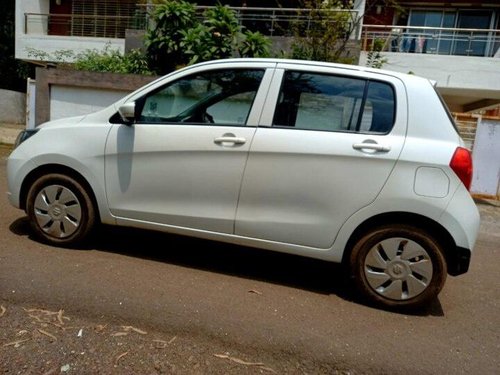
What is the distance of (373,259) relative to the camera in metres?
3.15

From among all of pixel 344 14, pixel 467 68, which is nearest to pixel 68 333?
pixel 344 14

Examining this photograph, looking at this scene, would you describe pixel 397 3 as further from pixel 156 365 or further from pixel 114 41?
pixel 156 365

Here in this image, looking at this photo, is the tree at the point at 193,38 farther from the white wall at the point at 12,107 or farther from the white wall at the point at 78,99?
the white wall at the point at 12,107

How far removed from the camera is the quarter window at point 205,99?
3.40 meters

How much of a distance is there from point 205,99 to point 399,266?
2.05m

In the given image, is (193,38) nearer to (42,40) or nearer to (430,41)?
(430,41)

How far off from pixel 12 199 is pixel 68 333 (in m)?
1.87

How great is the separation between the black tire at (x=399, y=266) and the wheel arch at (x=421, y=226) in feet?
0.11

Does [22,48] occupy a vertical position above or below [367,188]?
above

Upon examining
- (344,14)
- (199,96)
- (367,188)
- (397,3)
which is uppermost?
(397,3)

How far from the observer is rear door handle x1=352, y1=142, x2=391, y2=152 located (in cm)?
302

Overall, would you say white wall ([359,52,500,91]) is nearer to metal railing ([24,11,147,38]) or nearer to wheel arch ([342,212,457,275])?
wheel arch ([342,212,457,275])

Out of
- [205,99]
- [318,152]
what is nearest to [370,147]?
[318,152]

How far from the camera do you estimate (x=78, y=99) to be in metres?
9.72
